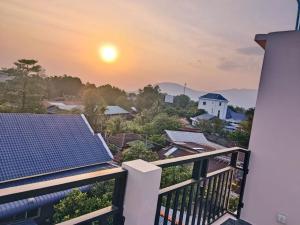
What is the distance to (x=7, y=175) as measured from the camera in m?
7.80

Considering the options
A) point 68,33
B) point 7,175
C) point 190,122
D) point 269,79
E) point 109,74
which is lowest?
point 7,175

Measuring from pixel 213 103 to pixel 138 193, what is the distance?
2834cm

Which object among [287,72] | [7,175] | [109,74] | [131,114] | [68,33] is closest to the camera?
[287,72]

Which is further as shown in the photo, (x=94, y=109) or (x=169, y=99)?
(x=169, y=99)

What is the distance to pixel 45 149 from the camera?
378 inches

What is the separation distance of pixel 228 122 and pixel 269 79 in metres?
20.7

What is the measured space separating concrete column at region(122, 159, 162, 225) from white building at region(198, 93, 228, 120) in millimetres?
26504

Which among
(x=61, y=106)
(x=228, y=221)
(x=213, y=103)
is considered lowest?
(x=61, y=106)

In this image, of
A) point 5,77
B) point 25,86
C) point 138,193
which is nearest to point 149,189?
point 138,193

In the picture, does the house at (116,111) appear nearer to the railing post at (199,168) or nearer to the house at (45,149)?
the house at (45,149)

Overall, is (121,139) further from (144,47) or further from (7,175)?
(7,175)

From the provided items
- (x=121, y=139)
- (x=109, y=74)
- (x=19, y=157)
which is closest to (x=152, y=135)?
(x=121, y=139)

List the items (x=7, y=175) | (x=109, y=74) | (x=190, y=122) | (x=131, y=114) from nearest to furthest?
(x=7, y=175), (x=109, y=74), (x=190, y=122), (x=131, y=114)

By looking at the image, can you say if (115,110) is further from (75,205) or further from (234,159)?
(234,159)
